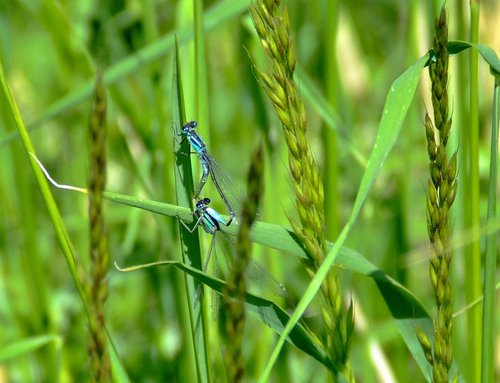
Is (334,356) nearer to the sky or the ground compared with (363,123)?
nearer to the ground

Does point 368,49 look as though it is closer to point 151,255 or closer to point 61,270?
point 61,270

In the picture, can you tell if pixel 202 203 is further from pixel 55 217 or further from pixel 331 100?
pixel 331 100

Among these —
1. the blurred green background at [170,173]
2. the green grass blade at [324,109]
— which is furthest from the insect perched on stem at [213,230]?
the green grass blade at [324,109]

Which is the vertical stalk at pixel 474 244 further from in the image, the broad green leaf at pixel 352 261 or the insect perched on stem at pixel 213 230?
the insect perched on stem at pixel 213 230

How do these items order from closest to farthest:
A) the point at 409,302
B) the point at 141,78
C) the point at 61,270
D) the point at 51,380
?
the point at 409,302
the point at 51,380
the point at 141,78
the point at 61,270

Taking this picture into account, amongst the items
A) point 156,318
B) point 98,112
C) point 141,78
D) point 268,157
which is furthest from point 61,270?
point 98,112

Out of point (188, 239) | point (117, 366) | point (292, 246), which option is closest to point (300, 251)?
point (292, 246)
